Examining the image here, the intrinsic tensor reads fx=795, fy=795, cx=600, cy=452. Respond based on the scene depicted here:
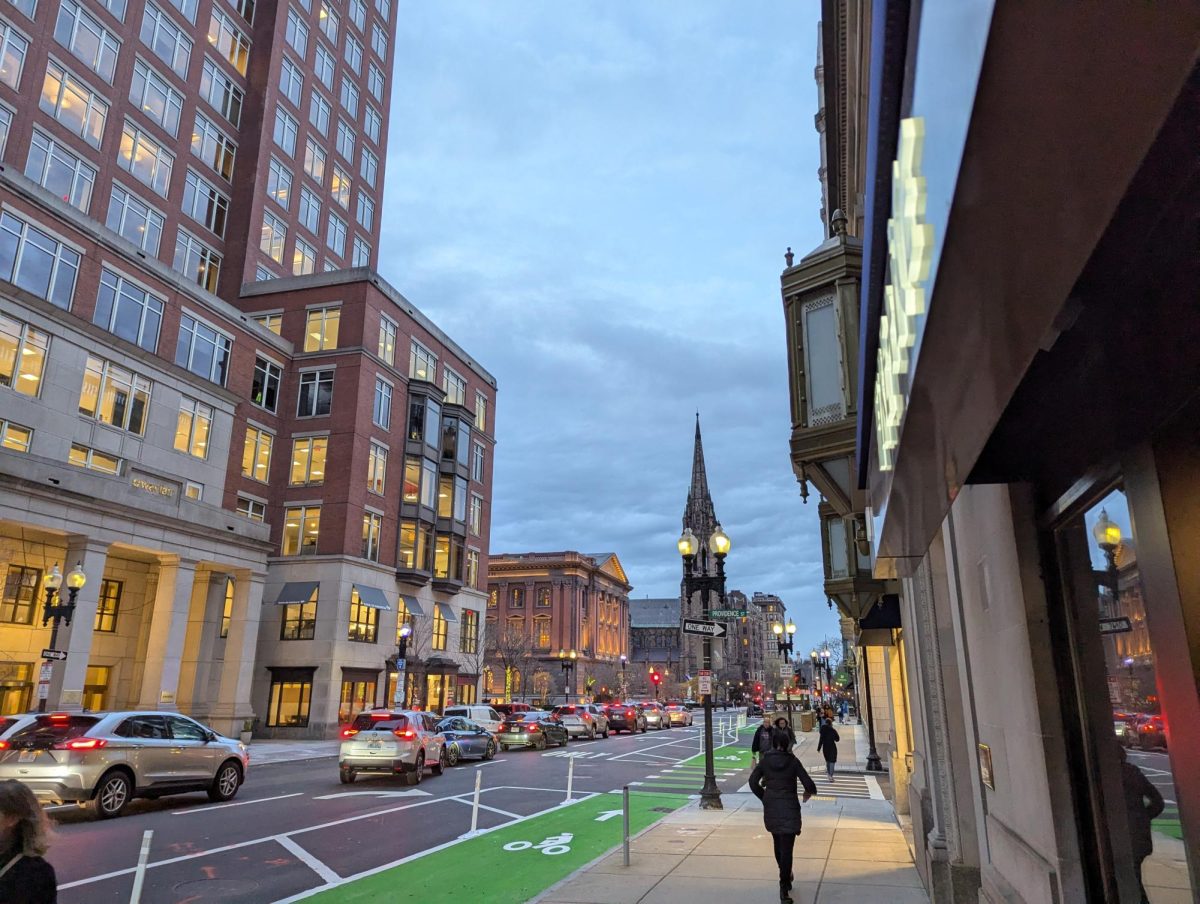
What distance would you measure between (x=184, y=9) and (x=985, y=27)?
56858 mm

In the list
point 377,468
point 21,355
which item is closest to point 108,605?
point 21,355

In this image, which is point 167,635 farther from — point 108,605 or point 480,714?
point 480,714

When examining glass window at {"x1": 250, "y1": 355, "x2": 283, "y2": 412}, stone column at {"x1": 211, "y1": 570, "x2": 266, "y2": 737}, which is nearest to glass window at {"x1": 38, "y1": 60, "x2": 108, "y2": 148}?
glass window at {"x1": 250, "y1": 355, "x2": 283, "y2": 412}

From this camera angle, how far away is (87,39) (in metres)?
39.3

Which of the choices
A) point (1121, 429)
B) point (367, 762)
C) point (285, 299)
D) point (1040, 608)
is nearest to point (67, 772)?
point (367, 762)

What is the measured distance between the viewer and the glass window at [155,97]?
138 feet

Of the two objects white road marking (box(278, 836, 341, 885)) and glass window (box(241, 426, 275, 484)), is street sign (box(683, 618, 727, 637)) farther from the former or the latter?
glass window (box(241, 426, 275, 484))

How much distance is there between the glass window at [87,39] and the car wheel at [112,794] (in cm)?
3825

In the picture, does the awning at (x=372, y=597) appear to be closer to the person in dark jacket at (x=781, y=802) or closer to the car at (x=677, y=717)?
the car at (x=677, y=717)

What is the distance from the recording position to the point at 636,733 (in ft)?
165

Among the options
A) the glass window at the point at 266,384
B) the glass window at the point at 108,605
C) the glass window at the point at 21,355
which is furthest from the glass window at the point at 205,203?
the glass window at the point at 108,605

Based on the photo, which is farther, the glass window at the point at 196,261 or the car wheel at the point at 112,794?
the glass window at the point at 196,261

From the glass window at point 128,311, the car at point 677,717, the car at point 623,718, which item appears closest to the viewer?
the glass window at point 128,311

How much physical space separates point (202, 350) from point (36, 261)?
354 inches
